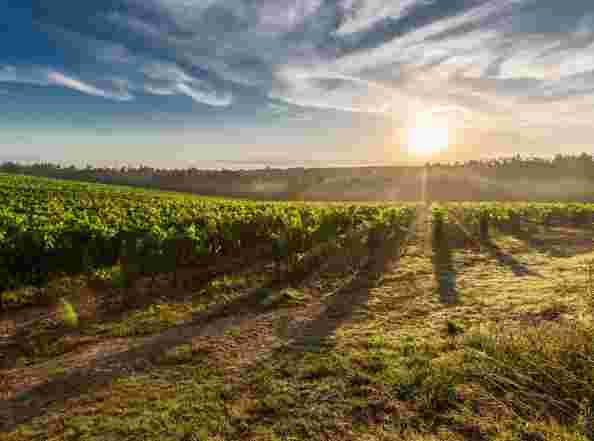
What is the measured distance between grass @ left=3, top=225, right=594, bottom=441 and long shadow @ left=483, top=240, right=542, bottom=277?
13.1 feet

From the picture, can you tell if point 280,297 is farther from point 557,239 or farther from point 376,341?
point 557,239

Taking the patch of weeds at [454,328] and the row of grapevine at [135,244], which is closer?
the patch of weeds at [454,328]

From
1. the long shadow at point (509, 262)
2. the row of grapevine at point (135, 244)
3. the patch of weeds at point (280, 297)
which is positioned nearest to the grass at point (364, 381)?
the patch of weeds at point (280, 297)

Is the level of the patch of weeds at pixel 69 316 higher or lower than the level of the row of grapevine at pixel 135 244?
lower

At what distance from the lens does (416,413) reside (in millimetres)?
4332

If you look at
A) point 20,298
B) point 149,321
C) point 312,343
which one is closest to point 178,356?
point 149,321

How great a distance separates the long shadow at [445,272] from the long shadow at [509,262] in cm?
198

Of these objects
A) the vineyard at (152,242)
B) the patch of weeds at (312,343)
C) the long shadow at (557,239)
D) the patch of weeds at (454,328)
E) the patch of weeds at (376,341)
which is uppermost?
the vineyard at (152,242)

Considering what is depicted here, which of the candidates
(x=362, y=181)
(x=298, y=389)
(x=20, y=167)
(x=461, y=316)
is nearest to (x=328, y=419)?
(x=298, y=389)

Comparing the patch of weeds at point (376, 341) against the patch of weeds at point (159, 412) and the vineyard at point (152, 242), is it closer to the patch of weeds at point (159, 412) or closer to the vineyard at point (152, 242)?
the patch of weeds at point (159, 412)

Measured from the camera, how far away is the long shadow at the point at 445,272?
9.41m

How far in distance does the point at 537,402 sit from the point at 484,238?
1829cm

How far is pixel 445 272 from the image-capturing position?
40.8 feet

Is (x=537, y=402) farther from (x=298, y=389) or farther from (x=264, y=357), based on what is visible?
(x=264, y=357)
